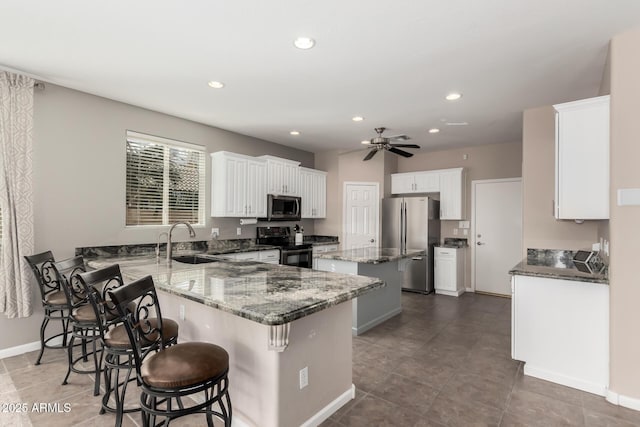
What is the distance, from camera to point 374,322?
396cm

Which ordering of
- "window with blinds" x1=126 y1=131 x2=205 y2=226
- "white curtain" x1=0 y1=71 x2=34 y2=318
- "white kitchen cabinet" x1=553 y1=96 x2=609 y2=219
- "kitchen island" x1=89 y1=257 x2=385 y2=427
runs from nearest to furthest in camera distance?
"kitchen island" x1=89 y1=257 x2=385 y2=427, "white kitchen cabinet" x1=553 y1=96 x2=609 y2=219, "white curtain" x1=0 y1=71 x2=34 y2=318, "window with blinds" x1=126 y1=131 x2=205 y2=226

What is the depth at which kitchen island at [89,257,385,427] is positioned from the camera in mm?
1658

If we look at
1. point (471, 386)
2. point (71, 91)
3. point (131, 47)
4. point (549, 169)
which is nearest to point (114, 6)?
point (131, 47)

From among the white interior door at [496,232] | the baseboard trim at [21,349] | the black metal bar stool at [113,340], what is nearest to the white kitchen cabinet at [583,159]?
the white interior door at [496,232]

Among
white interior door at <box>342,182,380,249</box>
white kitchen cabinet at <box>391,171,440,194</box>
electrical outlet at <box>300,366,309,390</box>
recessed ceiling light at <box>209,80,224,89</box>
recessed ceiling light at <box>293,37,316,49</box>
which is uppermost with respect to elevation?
recessed ceiling light at <box>209,80,224,89</box>

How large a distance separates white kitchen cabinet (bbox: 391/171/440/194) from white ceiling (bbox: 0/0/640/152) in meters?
2.06

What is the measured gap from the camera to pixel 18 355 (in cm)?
309

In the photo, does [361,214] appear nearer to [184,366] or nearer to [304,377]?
[304,377]

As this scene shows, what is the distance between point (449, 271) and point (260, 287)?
15.1 ft

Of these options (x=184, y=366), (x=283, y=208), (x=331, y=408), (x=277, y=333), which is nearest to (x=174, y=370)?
(x=184, y=366)

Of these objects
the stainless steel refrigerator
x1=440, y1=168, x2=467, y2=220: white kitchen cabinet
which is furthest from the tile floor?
x1=440, y1=168, x2=467, y2=220: white kitchen cabinet

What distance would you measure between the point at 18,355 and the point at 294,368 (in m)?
3.06

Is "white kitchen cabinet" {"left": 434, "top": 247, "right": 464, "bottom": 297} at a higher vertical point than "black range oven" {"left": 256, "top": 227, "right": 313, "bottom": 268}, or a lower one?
lower

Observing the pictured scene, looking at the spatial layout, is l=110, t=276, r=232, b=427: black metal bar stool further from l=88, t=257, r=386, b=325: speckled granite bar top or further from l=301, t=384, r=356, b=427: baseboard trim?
l=301, t=384, r=356, b=427: baseboard trim
